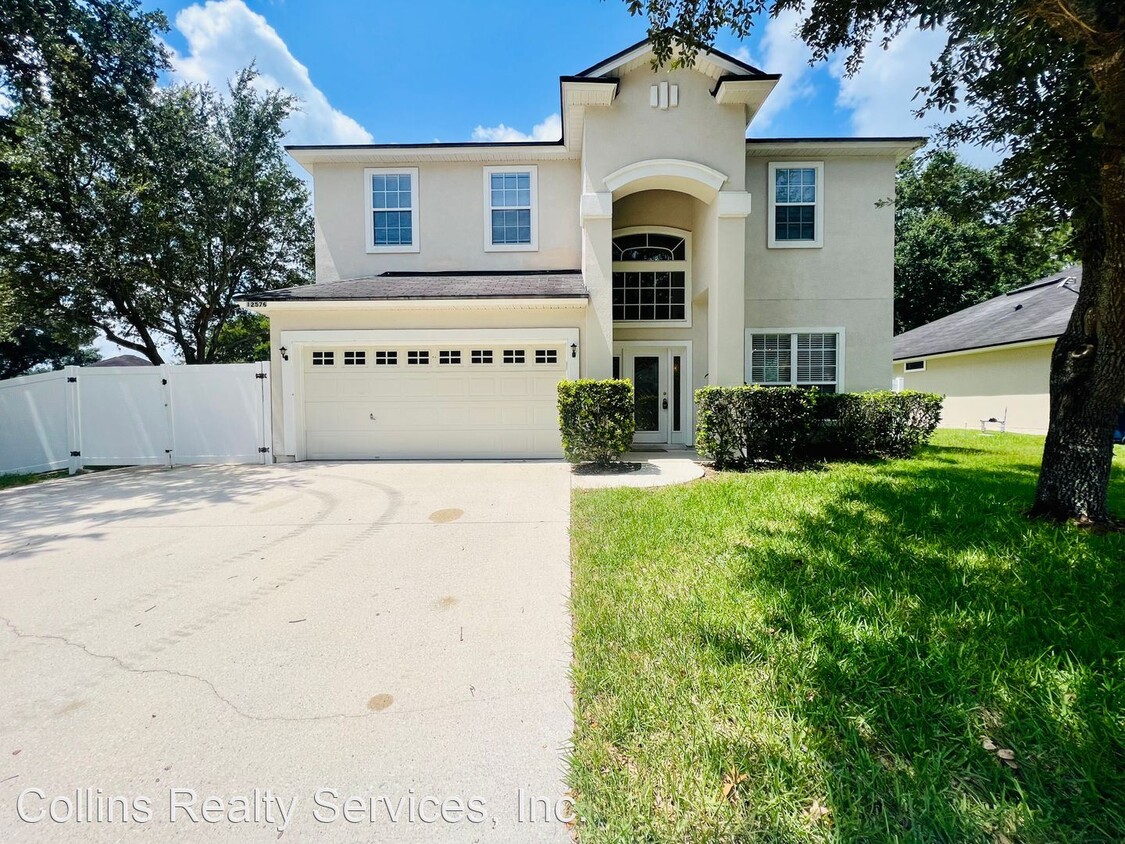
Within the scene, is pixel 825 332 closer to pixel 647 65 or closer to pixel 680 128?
pixel 680 128

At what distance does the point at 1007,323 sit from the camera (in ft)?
49.4

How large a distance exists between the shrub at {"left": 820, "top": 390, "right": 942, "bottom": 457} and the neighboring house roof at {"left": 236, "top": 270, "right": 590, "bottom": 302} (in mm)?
5181

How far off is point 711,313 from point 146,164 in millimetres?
16162

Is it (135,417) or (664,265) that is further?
(664,265)

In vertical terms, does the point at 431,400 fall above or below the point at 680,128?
below

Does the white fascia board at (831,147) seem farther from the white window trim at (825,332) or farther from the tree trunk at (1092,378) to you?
the tree trunk at (1092,378)

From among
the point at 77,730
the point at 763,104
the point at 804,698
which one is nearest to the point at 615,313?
the point at 763,104

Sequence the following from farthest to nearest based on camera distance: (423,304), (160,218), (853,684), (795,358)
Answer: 1. (160,218)
2. (795,358)
3. (423,304)
4. (853,684)

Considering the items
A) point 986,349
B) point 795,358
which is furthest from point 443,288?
point 986,349

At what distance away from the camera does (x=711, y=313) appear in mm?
9492

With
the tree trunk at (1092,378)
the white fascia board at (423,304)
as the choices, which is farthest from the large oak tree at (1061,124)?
the white fascia board at (423,304)

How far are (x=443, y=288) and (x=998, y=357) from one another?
1682 cm

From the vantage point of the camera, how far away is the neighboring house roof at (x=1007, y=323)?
13359 mm

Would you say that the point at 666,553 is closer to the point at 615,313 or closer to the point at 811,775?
the point at 811,775
